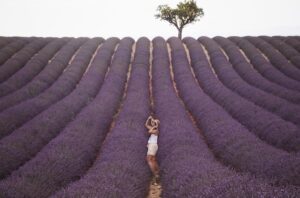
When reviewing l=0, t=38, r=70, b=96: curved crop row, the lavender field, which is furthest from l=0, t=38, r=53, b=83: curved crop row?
l=0, t=38, r=70, b=96: curved crop row

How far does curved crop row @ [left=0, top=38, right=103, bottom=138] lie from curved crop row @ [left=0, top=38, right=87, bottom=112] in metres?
0.57

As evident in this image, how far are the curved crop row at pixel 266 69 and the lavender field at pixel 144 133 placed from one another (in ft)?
0.22

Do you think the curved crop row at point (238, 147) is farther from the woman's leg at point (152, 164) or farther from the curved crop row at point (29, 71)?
the curved crop row at point (29, 71)

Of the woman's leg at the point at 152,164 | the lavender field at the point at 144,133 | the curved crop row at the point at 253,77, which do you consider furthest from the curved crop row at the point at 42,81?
the curved crop row at the point at 253,77

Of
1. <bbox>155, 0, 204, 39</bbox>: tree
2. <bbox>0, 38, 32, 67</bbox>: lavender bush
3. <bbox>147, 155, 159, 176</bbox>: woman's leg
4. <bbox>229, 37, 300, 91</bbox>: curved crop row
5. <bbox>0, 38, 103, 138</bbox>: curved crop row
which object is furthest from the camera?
<bbox>155, 0, 204, 39</bbox>: tree

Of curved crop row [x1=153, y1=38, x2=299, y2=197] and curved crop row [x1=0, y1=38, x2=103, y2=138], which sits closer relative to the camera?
curved crop row [x1=153, y1=38, x2=299, y2=197]

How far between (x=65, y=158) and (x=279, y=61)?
16.8m

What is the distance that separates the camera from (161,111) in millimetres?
12750

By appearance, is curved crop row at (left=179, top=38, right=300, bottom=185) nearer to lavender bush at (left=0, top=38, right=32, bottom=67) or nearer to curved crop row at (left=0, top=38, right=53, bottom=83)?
curved crop row at (left=0, top=38, right=53, bottom=83)

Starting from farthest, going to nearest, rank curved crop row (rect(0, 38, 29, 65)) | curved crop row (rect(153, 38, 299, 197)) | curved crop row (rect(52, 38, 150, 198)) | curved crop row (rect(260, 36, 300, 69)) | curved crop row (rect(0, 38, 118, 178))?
curved crop row (rect(0, 38, 29, 65)) → curved crop row (rect(260, 36, 300, 69)) → curved crop row (rect(0, 38, 118, 178)) → curved crop row (rect(52, 38, 150, 198)) → curved crop row (rect(153, 38, 299, 197))

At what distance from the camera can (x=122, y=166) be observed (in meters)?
6.85

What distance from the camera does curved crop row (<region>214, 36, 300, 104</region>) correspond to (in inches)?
551

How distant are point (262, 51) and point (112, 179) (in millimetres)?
22143

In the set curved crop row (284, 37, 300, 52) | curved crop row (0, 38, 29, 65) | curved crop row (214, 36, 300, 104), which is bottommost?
curved crop row (214, 36, 300, 104)
